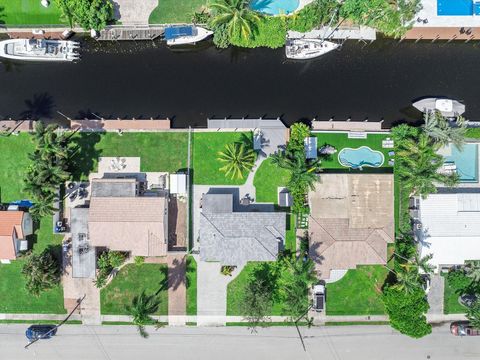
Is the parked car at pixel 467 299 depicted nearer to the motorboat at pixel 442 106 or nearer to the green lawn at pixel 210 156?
the motorboat at pixel 442 106

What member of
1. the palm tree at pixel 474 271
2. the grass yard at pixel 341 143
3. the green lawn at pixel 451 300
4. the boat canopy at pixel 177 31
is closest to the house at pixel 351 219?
the grass yard at pixel 341 143

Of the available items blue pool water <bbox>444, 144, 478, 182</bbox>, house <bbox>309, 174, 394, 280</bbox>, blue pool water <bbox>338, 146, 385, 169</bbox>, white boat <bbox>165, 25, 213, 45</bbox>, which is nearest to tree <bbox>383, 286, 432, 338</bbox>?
house <bbox>309, 174, 394, 280</bbox>

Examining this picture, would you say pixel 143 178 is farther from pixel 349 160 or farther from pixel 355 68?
pixel 355 68

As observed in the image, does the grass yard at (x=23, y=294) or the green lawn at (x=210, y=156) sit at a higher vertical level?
the green lawn at (x=210, y=156)

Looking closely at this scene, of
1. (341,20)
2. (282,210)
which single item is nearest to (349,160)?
(282,210)

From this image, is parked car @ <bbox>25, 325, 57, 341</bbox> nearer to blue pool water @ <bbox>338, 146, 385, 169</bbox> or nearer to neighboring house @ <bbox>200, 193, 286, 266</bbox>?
neighboring house @ <bbox>200, 193, 286, 266</bbox>

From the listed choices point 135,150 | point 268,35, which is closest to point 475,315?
point 268,35
